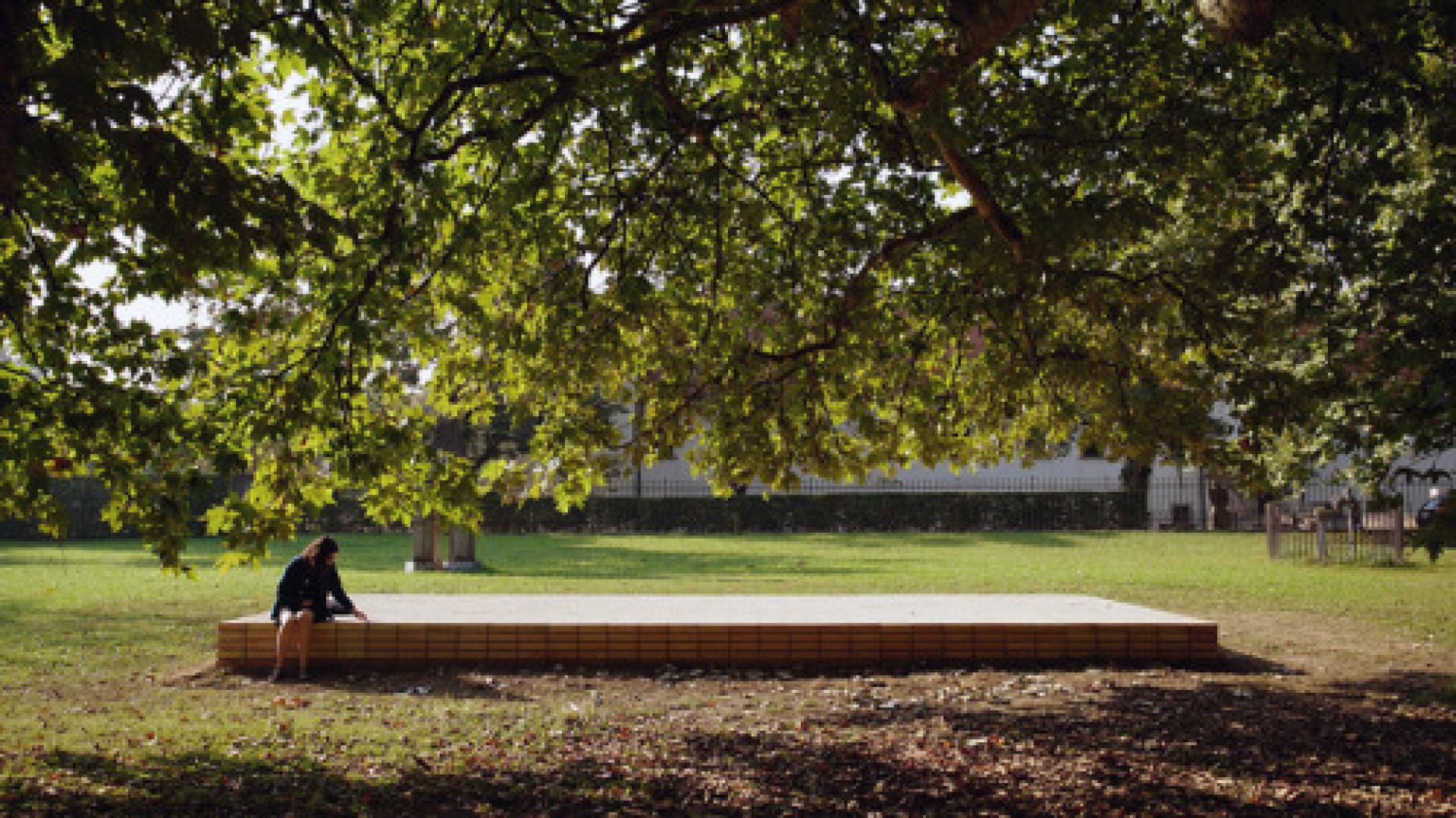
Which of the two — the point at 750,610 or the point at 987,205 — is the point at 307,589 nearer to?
the point at 750,610

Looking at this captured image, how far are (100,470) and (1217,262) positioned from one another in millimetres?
7040

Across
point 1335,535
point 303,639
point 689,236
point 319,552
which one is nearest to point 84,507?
point 319,552

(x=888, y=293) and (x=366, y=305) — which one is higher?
(x=888, y=293)

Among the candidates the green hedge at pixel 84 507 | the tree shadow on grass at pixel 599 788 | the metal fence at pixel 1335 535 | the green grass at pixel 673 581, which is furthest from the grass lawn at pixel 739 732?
the green hedge at pixel 84 507

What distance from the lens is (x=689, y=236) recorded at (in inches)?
376

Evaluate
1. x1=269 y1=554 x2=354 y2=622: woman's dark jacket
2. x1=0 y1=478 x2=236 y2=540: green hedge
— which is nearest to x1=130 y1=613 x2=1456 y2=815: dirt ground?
x1=269 y1=554 x2=354 y2=622: woman's dark jacket

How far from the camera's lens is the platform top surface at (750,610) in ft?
31.0

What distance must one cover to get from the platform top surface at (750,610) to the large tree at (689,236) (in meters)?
1.34

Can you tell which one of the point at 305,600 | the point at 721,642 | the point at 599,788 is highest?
the point at 305,600

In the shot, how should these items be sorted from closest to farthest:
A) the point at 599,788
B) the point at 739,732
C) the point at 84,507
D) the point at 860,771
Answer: the point at 599,788
the point at 860,771
the point at 739,732
the point at 84,507

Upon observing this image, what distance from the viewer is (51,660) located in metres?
9.69

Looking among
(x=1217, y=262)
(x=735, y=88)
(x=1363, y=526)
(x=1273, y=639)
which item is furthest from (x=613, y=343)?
(x=1363, y=526)

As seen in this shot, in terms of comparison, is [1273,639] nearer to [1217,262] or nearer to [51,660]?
[1217,262]

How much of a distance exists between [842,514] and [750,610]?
2317 centimetres
